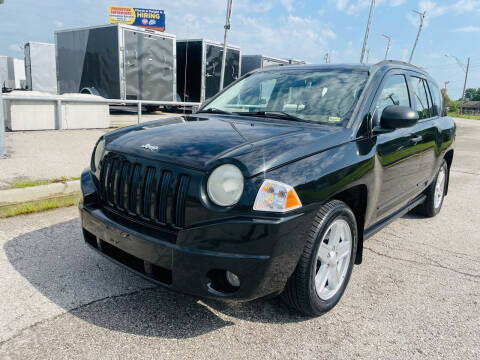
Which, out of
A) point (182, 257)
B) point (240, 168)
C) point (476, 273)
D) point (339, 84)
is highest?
point (339, 84)

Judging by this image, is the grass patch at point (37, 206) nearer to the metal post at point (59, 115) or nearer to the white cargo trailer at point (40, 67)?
the metal post at point (59, 115)

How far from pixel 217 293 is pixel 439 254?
2.70 meters

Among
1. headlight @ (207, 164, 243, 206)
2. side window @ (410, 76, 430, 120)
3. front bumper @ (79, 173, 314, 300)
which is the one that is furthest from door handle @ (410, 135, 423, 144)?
headlight @ (207, 164, 243, 206)

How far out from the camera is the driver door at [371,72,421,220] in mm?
3257

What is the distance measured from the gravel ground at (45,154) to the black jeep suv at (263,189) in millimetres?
2970

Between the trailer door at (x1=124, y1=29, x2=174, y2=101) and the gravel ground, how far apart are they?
12.3 ft

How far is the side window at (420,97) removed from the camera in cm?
421

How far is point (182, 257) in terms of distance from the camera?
2193mm

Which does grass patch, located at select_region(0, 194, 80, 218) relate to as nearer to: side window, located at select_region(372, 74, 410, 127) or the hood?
the hood

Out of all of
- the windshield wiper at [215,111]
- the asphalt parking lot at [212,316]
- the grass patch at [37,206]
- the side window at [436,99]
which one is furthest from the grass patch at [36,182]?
the side window at [436,99]

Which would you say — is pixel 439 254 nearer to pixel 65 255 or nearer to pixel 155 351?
pixel 155 351

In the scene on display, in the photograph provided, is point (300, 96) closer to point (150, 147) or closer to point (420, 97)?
point (150, 147)

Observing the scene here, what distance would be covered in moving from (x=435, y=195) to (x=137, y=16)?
50489 mm

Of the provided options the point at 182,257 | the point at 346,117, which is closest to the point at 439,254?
the point at 346,117
